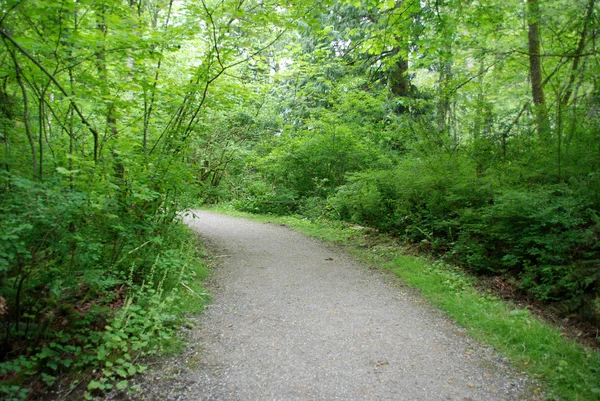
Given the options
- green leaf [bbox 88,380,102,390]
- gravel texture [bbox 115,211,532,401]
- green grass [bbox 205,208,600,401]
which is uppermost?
Result: green grass [bbox 205,208,600,401]

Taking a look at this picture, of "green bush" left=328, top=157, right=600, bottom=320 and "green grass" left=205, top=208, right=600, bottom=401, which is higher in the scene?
"green bush" left=328, top=157, right=600, bottom=320

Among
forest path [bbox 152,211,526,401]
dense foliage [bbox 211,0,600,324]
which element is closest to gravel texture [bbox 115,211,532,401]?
forest path [bbox 152,211,526,401]

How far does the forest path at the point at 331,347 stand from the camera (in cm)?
319

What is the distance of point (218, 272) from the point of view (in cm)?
A: 661

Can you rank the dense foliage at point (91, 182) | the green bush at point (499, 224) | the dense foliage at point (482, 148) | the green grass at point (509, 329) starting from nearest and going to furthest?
the dense foliage at point (91, 182), the green grass at point (509, 329), the green bush at point (499, 224), the dense foliage at point (482, 148)

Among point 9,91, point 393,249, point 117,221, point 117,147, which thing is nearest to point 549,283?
point 393,249

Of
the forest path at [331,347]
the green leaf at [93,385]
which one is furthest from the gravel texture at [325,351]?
the green leaf at [93,385]

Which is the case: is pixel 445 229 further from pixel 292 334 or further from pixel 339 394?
pixel 339 394

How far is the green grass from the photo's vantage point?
326 cm

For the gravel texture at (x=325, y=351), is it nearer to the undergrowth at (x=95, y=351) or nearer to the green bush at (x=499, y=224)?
the undergrowth at (x=95, y=351)

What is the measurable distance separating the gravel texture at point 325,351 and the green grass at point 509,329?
199 millimetres

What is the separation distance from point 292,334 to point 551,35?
894 centimetres

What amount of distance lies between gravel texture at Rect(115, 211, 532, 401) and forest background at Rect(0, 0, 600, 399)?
1.83 feet

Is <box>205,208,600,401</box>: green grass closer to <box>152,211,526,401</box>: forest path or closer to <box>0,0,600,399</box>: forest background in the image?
<box>152,211,526,401</box>: forest path
